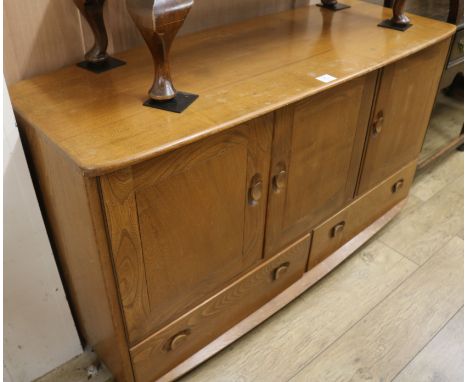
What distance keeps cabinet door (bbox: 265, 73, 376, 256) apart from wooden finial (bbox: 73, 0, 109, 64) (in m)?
0.44

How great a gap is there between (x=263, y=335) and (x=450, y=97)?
6.43 feet

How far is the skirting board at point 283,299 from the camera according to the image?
1.20 meters

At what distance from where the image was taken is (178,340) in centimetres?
109

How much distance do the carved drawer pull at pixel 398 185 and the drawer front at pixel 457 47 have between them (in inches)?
19.2

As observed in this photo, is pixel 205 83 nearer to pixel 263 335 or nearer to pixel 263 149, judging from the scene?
pixel 263 149

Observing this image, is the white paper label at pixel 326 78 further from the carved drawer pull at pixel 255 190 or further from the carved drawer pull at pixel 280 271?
the carved drawer pull at pixel 280 271

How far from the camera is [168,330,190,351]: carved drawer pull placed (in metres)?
1.09

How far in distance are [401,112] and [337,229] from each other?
1.40 feet

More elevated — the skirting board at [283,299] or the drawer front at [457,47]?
the drawer front at [457,47]

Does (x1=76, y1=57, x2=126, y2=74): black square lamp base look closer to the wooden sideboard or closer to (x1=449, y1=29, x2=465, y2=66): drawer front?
the wooden sideboard

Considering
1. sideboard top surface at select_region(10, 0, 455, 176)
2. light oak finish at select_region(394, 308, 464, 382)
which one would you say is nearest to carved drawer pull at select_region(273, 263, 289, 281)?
light oak finish at select_region(394, 308, 464, 382)

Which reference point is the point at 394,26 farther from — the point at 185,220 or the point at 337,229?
the point at 185,220

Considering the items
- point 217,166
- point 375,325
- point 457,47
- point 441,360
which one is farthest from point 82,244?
point 457,47

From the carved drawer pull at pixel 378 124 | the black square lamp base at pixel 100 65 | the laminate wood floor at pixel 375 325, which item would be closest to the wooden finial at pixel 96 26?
the black square lamp base at pixel 100 65
